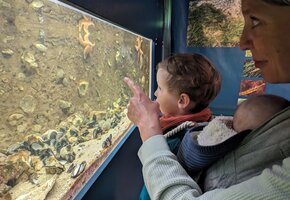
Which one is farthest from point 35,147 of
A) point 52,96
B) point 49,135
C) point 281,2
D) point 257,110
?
point 281,2

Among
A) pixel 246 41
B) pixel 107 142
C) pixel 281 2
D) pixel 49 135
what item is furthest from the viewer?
pixel 107 142

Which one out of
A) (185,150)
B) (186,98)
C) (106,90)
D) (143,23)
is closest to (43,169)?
(185,150)

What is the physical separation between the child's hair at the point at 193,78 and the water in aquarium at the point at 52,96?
0.47 meters

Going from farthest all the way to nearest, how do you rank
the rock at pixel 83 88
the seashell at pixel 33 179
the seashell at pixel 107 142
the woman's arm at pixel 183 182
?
the seashell at pixel 107 142
the rock at pixel 83 88
the seashell at pixel 33 179
the woman's arm at pixel 183 182

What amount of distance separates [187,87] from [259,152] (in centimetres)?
63

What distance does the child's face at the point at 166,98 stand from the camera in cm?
128

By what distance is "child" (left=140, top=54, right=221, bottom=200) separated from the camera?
124 centimetres

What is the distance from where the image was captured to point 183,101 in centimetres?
126

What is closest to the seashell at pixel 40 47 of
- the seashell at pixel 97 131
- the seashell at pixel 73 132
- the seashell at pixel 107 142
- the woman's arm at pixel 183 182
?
the seashell at pixel 73 132

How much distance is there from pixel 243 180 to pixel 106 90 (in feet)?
4.08

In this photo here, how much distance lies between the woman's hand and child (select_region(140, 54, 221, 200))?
Answer: 25 centimetres

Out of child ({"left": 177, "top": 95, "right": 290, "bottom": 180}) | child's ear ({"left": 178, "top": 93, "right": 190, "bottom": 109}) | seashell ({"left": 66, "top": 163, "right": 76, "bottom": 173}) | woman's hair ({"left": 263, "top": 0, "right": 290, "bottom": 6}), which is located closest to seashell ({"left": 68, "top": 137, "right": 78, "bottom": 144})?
seashell ({"left": 66, "top": 163, "right": 76, "bottom": 173})

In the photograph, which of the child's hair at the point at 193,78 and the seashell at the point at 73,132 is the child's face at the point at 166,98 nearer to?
the child's hair at the point at 193,78

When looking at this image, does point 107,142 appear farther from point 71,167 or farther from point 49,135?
point 49,135
